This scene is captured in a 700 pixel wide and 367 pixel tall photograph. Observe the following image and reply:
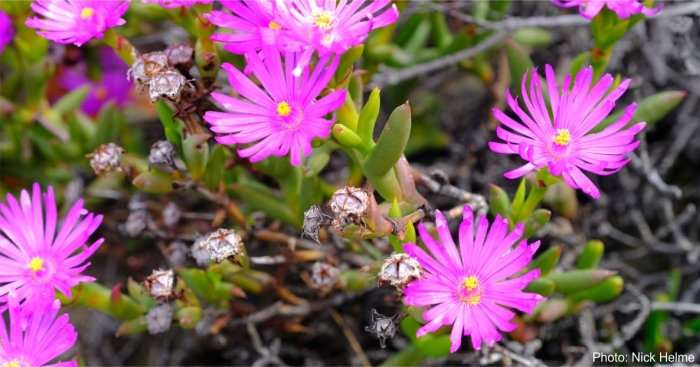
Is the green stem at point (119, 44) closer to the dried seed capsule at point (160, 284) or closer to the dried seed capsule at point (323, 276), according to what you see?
the dried seed capsule at point (160, 284)

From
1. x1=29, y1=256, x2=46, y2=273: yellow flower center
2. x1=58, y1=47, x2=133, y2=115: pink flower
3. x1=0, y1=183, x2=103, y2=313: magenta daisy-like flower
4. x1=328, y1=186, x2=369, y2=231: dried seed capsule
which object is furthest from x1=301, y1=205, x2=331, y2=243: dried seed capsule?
x1=58, y1=47, x2=133, y2=115: pink flower

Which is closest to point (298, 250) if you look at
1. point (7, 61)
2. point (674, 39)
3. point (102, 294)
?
point (102, 294)

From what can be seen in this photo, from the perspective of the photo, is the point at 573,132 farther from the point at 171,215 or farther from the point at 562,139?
the point at 171,215

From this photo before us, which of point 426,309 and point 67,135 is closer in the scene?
point 426,309

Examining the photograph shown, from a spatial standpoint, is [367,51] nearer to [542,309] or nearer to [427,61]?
[427,61]

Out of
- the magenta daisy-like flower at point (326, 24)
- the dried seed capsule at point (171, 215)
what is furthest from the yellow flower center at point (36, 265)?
the magenta daisy-like flower at point (326, 24)

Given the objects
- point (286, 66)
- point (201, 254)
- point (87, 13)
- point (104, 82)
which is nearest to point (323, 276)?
point (201, 254)
